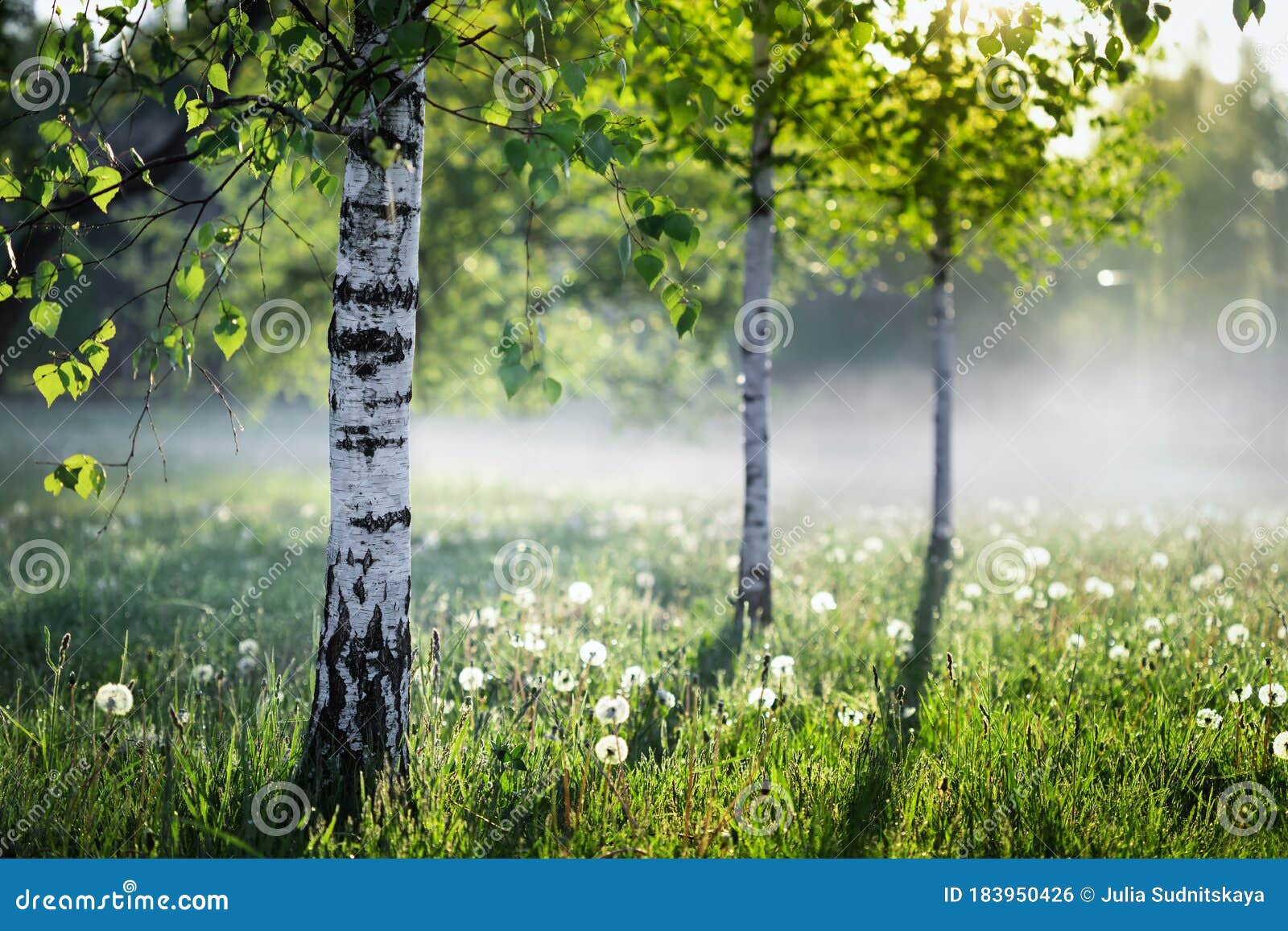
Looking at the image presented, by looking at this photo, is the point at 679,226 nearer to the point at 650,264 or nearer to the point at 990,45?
the point at 650,264

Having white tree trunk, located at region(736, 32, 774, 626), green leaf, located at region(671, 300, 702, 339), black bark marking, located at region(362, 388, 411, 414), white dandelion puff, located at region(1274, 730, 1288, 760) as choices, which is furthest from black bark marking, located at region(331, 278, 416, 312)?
white dandelion puff, located at region(1274, 730, 1288, 760)

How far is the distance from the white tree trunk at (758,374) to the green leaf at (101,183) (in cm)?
405

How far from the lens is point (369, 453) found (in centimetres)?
301

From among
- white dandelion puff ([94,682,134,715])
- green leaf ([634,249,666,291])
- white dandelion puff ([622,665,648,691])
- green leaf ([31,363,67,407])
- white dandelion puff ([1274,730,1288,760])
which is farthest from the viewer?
white dandelion puff ([622,665,648,691])

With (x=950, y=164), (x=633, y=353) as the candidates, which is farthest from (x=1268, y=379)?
(x=950, y=164)

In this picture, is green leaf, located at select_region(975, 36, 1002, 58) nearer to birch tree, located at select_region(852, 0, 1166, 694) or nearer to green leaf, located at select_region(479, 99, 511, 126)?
birch tree, located at select_region(852, 0, 1166, 694)

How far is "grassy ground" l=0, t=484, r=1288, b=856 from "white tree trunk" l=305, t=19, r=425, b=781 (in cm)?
20

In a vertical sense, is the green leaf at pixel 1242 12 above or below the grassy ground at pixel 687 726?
above

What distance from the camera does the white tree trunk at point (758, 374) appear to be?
6.09 metres

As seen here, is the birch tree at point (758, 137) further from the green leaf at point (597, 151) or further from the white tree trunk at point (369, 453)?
the green leaf at point (597, 151)

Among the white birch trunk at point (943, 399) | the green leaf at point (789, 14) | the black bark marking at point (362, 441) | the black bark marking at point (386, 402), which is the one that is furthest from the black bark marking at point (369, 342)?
the white birch trunk at point (943, 399)

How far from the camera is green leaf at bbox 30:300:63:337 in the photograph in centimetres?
288

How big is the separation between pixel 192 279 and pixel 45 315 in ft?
1.92

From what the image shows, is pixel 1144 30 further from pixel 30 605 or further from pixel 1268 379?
pixel 1268 379
